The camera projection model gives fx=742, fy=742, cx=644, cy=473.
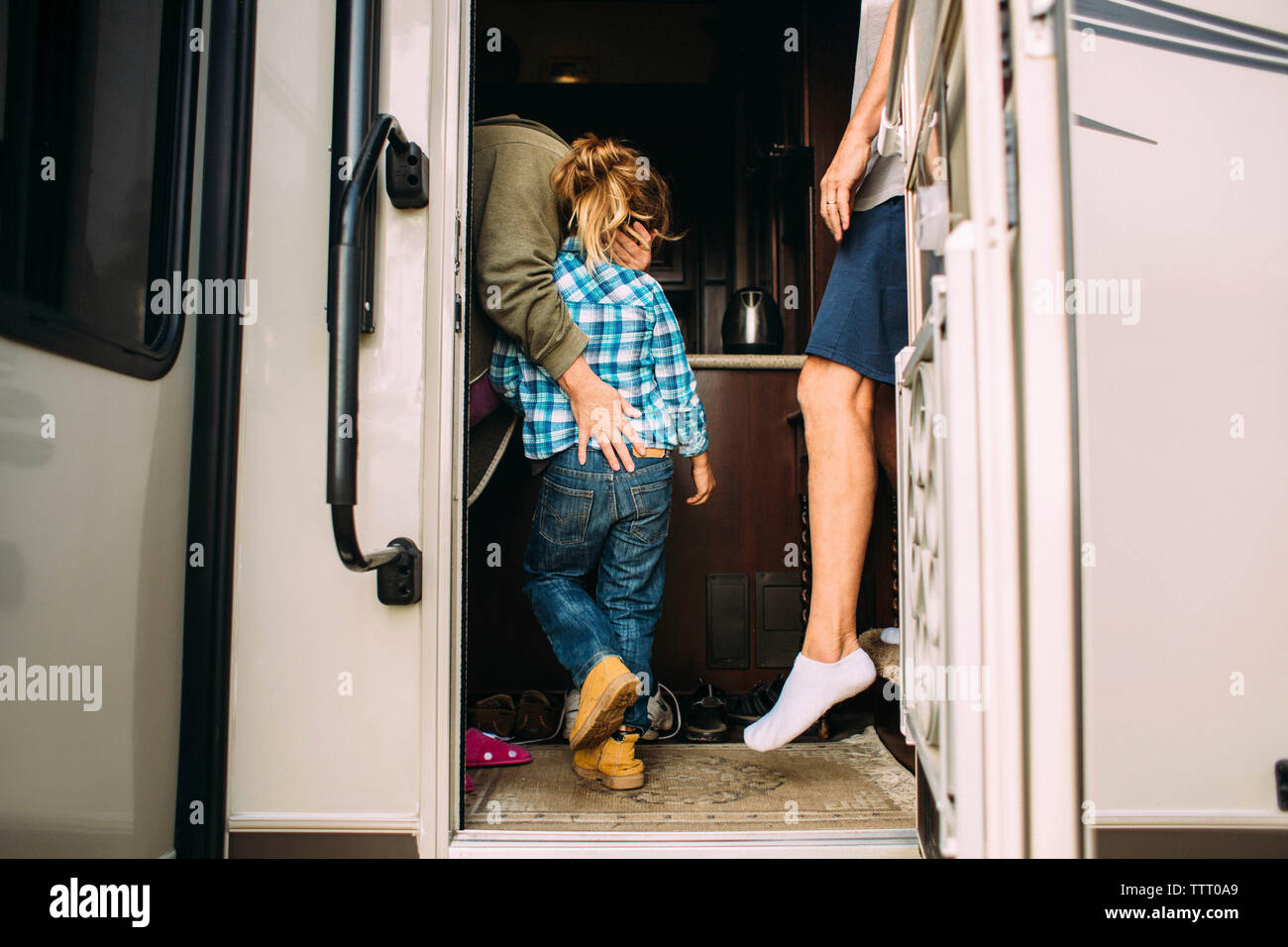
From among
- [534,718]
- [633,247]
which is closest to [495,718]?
[534,718]

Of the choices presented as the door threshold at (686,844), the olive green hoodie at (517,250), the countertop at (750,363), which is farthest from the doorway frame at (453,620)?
the countertop at (750,363)

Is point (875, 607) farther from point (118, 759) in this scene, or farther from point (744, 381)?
point (118, 759)

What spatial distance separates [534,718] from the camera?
1.84 meters

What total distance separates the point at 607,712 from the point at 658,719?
492 millimetres

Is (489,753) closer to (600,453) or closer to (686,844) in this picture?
(686,844)

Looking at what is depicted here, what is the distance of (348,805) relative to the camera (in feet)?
3.80

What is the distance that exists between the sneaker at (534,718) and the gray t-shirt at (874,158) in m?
1.38

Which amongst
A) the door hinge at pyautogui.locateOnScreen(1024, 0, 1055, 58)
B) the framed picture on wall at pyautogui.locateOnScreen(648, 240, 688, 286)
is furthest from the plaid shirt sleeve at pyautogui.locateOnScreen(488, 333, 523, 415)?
the framed picture on wall at pyautogui.locateOnScreen(648, 240, 688, 286)

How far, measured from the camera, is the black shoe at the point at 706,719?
1803 millimetres

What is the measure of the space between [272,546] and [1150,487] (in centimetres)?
136

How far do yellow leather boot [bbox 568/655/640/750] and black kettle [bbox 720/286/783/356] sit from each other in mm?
1426

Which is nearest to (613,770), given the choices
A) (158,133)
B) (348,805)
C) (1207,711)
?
(348,805)

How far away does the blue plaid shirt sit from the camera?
154cm

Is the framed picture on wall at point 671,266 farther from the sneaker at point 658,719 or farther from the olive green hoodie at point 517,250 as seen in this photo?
the sneaker at point 658,719
